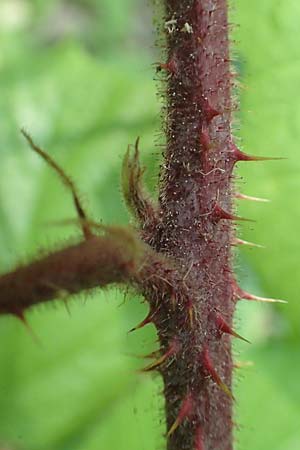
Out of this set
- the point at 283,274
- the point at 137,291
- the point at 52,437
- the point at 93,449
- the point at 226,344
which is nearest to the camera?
the point at 137,291

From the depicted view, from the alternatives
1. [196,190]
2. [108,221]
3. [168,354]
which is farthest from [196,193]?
[108,221]

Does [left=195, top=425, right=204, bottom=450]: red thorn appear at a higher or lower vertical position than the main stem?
lower

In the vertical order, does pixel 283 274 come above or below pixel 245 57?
below

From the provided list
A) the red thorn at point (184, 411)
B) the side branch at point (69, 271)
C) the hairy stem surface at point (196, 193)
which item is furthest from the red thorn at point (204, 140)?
the red thorn at point (184, 411)

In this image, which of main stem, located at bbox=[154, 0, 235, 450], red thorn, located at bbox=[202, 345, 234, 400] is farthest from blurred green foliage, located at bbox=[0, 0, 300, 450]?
red thorn, located at bbox=[202, 345, 234, 400]

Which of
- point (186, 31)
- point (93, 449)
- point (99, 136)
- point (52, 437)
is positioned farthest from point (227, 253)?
point (99, 136)

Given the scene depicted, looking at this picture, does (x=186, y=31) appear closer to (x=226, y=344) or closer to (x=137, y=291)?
(x=137, y=291)

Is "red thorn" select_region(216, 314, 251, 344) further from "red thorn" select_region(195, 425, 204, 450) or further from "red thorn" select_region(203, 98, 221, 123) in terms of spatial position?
"red thorn" select_region(203, 98, 221, 123)
